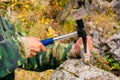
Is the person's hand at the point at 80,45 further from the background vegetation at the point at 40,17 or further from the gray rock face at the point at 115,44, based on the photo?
the background vegetation at the point at 40,17

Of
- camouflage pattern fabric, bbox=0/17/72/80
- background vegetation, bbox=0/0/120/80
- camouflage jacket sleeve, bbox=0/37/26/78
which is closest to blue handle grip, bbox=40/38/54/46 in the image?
camouflage pattern fabric, bbox=0/17/72/80

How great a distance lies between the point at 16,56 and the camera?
2652 mm

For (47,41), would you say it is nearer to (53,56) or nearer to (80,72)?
(53,56)

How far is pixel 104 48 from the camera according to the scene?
7211 mm

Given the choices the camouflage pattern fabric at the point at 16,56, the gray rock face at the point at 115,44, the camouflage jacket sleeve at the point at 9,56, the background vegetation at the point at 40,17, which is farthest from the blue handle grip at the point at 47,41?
the background vegetation at the point at 40,17

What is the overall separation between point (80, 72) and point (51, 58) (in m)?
0.31

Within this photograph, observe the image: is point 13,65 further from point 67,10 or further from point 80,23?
point 67,10

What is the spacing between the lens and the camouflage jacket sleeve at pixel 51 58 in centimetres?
333

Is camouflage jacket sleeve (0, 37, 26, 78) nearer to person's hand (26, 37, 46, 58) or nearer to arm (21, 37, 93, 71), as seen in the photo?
person's hand (26, 37, 46, 58)

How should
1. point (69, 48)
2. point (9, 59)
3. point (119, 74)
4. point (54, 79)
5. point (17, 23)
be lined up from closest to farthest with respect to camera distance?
1. point (9, 59)
2. point (69, 48)
3. point (54, 79)
4. point (119, 74)
5. point (17, 23)

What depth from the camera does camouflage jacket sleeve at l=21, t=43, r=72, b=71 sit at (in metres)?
3.33

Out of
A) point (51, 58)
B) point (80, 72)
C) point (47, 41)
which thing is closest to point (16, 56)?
point (47, 41)

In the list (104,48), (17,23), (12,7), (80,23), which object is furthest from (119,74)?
(80,23)

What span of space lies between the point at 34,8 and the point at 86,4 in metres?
1.25
